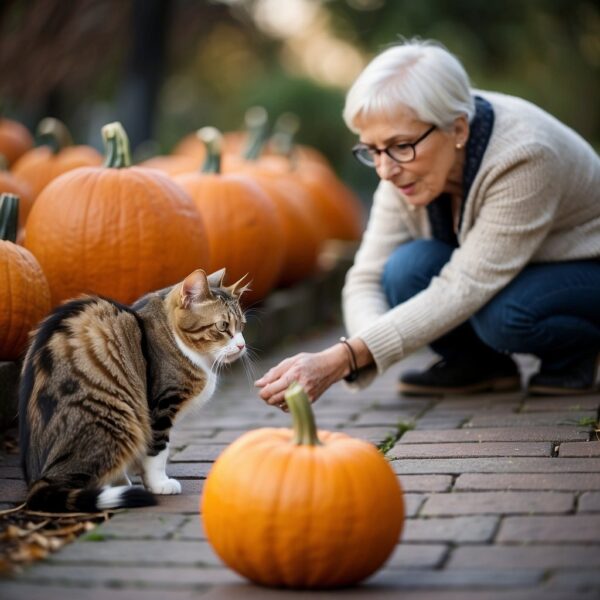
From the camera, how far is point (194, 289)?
10.4ft

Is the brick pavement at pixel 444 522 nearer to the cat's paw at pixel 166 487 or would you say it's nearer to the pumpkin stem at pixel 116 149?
the cat's paw at pixel 166 487

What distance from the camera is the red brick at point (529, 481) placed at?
2.83 metres

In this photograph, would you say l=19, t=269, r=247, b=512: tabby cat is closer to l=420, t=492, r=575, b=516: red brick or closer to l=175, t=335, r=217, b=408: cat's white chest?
l=175, t=335, r=217, b=408: cat's white chest

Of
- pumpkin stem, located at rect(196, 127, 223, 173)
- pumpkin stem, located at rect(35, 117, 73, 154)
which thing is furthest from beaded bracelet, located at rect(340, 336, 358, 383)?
pumpkin stem, located at rect(35, 117, 73, 154)

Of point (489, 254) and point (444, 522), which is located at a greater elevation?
point (489, 254)

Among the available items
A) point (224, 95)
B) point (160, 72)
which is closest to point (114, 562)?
point (160, 72)

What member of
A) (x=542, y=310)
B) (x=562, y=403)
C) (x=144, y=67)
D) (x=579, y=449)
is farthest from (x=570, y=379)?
(x=144, y=67)

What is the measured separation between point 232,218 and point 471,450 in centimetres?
213

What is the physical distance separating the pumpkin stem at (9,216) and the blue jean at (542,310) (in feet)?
4.84

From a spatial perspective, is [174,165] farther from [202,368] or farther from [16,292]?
[202,368]

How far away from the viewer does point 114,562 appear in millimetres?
2420

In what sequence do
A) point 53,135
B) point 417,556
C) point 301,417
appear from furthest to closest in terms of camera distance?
1. point 53,135
2. point 417,556
3. point 301,417

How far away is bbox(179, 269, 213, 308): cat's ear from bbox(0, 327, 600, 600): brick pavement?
544 mm

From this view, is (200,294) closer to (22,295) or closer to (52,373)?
(52,373)
